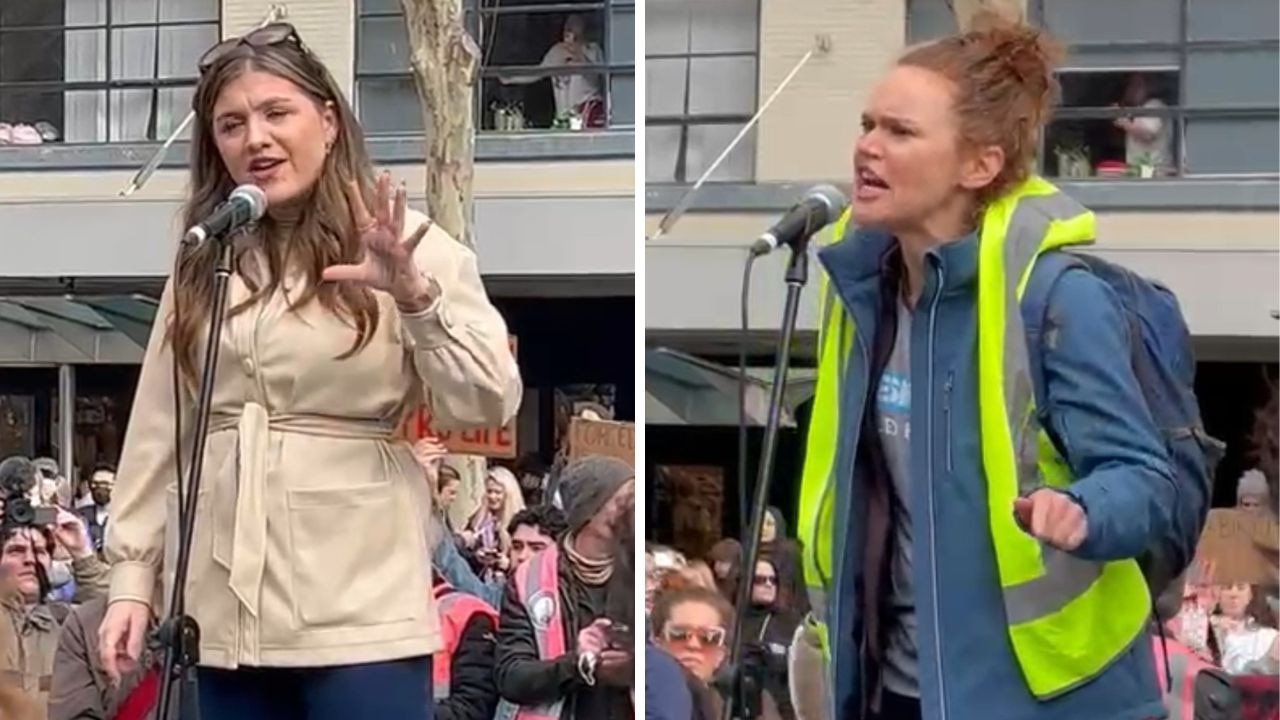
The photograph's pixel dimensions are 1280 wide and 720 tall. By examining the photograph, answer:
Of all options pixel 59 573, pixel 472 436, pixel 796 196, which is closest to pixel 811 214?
pixel 796 196

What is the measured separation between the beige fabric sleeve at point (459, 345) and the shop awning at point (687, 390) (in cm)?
17

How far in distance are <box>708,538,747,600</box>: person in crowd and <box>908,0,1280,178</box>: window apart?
0.58 m

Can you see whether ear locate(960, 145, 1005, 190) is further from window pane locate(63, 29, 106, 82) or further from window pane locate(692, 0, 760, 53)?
window pane locate(63, 29, 106, 82)

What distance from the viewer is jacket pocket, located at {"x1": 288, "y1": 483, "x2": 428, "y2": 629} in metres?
2.23

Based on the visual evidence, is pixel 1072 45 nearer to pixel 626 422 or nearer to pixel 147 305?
pixel 626 422

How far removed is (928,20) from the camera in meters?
2.17

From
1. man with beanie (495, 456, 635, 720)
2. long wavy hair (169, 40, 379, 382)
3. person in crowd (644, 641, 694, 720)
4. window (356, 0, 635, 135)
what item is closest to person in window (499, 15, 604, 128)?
window (356, 0, 635, 135)

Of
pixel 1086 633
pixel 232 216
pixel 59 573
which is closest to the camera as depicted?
pixel 1086 633

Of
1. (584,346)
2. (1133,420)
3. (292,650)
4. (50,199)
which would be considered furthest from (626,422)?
(50,199)

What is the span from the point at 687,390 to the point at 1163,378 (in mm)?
572

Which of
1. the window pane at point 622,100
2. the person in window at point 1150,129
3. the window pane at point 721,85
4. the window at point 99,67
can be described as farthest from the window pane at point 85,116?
the person in window at point 1150,129

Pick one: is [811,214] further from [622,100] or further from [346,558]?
[346,558]

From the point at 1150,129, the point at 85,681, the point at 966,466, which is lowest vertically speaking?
the point at 85,681

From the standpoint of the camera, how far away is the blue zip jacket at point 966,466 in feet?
6.50
